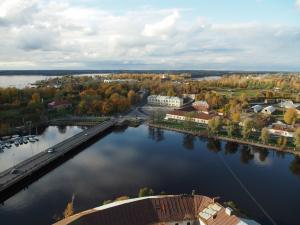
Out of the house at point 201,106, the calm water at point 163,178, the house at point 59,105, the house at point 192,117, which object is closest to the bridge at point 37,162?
the calm water at point 163,178

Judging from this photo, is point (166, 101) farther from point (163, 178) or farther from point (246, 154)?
point (163, 178)

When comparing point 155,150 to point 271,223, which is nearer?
point 271,223

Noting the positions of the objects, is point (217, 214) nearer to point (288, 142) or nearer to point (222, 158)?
point (222, 158)

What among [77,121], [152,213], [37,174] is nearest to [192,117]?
[77,121]

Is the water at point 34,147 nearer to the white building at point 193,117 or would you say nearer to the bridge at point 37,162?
the bridge at point 37,162

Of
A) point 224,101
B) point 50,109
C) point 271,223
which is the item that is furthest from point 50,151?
point 224,101

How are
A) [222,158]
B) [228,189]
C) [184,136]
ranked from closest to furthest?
1. [228,189]
2. [222,158]
3. [184,136]
